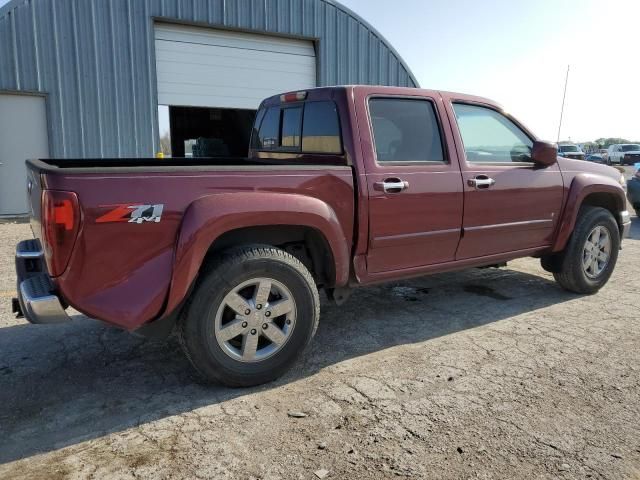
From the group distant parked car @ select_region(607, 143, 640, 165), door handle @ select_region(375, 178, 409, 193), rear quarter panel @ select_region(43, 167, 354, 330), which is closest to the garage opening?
door handle @ select_region(375, 178, 409, 193)

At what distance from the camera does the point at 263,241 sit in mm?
3426

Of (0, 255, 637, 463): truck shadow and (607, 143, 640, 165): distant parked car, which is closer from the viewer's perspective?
(0, 255, 637, 463): truck shadow

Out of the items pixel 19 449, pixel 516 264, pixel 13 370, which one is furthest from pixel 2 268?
pixel 516 264

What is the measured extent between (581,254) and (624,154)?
115 ft

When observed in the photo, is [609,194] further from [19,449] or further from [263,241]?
[19,449]

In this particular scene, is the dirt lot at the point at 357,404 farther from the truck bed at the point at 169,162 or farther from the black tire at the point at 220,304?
the truck bed at the point at 169,162

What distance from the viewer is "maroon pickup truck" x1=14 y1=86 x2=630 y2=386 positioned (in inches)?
107

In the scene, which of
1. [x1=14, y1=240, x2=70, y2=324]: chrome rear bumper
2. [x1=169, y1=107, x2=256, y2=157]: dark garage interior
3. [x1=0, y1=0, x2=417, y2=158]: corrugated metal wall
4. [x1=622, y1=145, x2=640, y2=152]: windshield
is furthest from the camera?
[x1=622, y1=145, x2=640, y2=152]: windshield

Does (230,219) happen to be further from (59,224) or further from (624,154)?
(624,154)

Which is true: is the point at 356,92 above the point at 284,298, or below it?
above

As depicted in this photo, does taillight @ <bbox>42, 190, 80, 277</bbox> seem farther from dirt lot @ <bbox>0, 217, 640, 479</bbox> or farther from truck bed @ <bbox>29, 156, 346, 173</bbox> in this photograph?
truck bed @ <bbox>29, 156, 346, 173</bbox>

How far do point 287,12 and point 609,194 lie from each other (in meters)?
8.70

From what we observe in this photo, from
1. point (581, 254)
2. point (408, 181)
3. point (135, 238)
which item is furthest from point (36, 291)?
point (581, 254)

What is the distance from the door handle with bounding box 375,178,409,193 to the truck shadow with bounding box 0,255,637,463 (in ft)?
3.79
